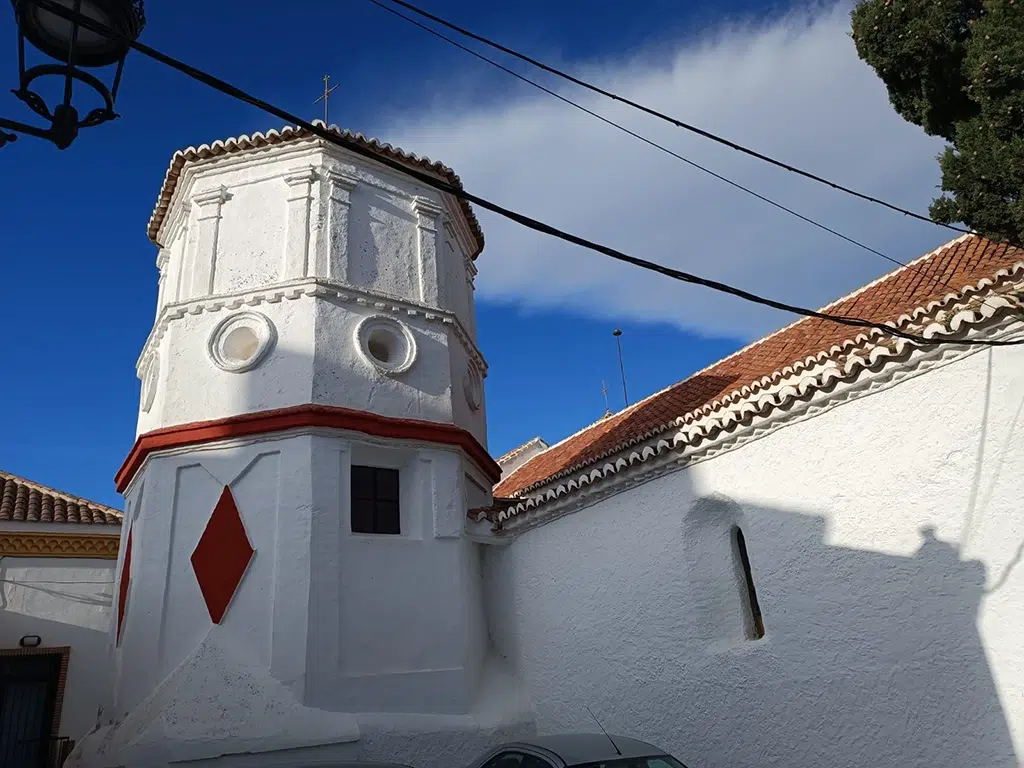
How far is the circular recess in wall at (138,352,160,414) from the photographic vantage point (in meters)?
9.75

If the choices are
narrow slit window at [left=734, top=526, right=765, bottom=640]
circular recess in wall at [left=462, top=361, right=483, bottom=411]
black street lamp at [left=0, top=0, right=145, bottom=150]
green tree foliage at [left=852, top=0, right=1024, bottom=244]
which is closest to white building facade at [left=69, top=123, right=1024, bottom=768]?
narrow slit window at [left=734, top=526, right=765, bottom=640]

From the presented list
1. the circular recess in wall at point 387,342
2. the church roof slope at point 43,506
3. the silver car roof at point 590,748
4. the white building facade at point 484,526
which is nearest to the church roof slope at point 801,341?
the white building facade at point 484,526

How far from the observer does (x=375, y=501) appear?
9.05 m

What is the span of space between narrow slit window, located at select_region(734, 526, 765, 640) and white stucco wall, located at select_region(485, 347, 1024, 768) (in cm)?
9

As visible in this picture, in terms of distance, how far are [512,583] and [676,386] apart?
4.33 meters

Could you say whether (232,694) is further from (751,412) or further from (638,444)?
(751,412)

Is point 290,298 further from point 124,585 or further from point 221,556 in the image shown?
point 124,585

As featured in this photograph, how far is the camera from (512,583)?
931 cm

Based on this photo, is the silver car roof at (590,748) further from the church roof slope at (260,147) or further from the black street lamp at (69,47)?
the church roof slope at (260,147)

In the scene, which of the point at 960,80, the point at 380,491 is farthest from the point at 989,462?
the point at 380,491

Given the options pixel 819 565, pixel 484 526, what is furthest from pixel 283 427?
pixel 819 565

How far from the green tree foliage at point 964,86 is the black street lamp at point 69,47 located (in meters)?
5.00

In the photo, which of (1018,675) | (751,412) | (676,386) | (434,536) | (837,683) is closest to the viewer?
(1018,675)

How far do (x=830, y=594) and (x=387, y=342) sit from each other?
585 cm
